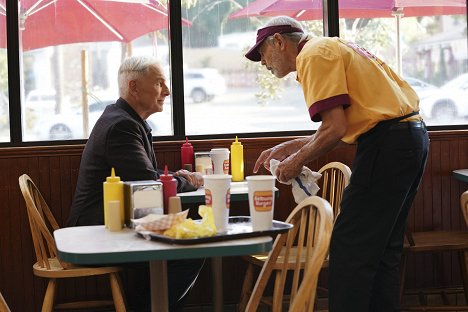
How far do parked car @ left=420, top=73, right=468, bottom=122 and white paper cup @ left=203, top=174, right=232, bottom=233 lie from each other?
251 centimetres

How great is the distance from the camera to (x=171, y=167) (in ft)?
14.3

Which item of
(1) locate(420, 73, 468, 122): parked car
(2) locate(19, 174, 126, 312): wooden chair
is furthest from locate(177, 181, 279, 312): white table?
(1) locate(420, 73, 468, 122): parked car

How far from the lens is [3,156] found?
13.7 feet

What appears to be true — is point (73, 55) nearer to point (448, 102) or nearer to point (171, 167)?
point (171, 167)

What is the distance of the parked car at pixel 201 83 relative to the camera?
451cm

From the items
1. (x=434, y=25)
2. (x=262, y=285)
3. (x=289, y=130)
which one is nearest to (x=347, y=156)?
(x=289, y=130)

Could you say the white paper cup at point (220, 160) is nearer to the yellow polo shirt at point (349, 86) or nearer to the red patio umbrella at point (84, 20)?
the red patio umbrella at point (84, 20)

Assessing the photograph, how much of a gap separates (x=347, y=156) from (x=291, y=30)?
1375 millimetres

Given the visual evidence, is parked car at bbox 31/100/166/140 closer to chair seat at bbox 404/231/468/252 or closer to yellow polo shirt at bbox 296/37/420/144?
yellow polo shirt at bbox 296/37/420/144

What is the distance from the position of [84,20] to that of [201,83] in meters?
0.72

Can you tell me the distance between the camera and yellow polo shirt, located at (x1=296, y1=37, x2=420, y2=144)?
2994mm

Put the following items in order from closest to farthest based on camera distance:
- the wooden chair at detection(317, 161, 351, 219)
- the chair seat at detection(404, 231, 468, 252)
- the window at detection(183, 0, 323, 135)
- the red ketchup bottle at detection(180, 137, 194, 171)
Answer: the wooden chair at detection(317, 161, 351, 219) → the chair seat at detection(404, 231, 468, 252) → the red ketchup bottle at detection(180, 137, 194, 171) → the window at detection(183, 0, 323, 135)

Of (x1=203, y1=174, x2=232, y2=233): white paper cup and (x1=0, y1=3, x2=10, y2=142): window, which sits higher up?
(x1=0, y1=3, x2=10, y2=142): window

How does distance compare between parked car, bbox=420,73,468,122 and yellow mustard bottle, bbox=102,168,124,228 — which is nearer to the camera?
yellow mustard bottle, bbox=102,168,124,228
